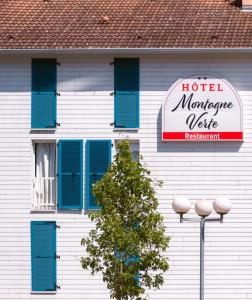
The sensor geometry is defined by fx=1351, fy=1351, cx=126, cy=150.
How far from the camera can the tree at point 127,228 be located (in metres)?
29.7

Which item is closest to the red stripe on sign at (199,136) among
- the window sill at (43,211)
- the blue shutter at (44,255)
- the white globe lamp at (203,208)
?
the window sill at (43,211)

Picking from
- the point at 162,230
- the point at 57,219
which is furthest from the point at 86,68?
the point at 162,230

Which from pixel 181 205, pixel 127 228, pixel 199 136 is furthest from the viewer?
pixel 199 136

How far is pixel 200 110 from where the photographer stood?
116 ft

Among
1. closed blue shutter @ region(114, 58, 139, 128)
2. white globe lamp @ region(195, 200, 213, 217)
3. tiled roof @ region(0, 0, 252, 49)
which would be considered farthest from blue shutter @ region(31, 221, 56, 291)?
white globe lamp @ region(195, 200, 213, 217)

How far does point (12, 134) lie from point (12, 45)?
7.78ft

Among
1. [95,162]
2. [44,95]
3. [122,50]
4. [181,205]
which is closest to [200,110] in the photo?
[122,50]

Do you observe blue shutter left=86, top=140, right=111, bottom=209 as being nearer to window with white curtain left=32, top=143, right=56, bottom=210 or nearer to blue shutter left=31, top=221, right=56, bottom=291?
window with white curtain left=32, top=143, right=56, bottom=210

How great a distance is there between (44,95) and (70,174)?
220 centimetres

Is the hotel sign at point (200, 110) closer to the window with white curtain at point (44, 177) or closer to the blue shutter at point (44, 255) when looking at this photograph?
the window with white curtain at point (44, 177)

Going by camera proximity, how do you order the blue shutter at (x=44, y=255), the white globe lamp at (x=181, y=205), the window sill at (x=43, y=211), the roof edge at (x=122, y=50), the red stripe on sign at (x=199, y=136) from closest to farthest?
1. the white globe lamp at (x=181, y=205)
2. the roof edge at (x=122, y=50)
3. the red stripe on sign at (x=199, y=136)
4. the blue shutter at (x=44, y=255)
5. the window sill at (x=43, y=211)

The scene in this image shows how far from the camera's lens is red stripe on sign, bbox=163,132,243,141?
116ft

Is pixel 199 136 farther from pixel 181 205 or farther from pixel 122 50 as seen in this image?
pixel 181 205

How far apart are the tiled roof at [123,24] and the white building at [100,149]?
8 centimetres
